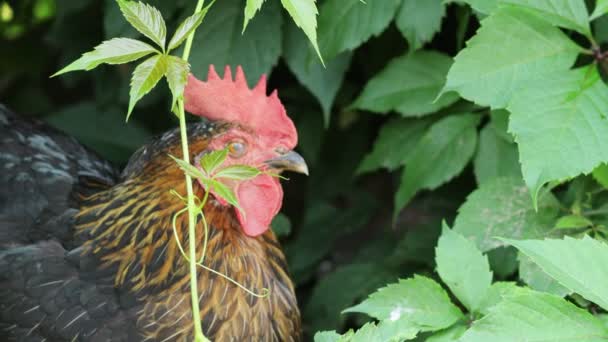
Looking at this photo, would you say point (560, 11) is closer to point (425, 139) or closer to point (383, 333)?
point (425, 139)

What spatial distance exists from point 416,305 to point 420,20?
0.92 meters

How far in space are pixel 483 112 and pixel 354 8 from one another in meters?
0.54

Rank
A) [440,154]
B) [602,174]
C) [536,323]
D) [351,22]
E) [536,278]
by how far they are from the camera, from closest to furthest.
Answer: [536,323]
[536,278]
[602,174]
[351,22]
[440,154]

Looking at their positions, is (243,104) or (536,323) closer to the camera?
(536,323)

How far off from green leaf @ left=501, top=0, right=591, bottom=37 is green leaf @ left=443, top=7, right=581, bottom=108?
49 mm

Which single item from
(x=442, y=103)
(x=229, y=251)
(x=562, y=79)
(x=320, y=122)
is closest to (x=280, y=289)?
(x=229, y=251)

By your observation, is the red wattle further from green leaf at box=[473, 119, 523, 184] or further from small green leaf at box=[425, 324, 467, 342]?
green leaf at box=[473, 119, 523, 184]

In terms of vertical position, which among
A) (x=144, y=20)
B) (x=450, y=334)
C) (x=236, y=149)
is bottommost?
(x=450, y=334)

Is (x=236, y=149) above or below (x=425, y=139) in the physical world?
above

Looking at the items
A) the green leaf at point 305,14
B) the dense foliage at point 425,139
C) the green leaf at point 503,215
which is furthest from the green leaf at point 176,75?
the green leaf at point 503,215

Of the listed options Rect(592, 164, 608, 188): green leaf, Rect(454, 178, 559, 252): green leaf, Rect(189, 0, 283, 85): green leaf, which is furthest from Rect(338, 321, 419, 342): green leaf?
Rect(189, 0, 283, 85): green leaf

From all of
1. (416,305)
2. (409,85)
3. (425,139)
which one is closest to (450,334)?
(416,305)

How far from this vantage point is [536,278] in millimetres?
2084

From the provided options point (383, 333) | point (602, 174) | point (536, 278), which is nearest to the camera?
point (383, 333)
